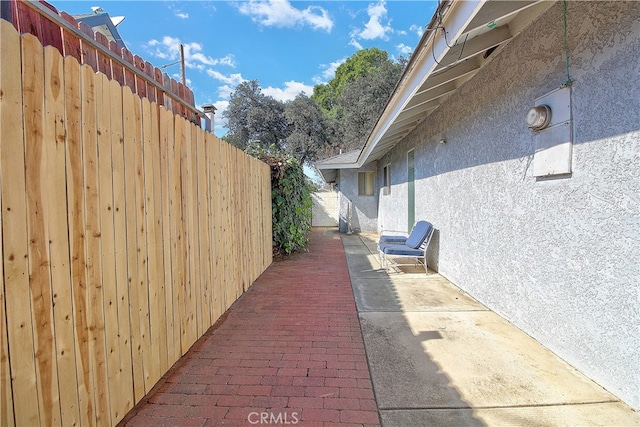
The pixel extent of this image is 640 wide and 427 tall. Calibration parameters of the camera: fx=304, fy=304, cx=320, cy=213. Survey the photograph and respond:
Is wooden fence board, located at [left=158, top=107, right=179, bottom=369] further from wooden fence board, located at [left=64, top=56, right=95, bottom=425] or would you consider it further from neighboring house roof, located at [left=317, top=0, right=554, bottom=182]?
neighboring house roof, located at [left=317, top=0, right=554, bottom=182]

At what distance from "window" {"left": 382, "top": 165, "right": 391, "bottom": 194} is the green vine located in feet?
14.1

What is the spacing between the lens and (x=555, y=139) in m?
2.89

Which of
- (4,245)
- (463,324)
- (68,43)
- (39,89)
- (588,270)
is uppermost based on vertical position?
(68,43)

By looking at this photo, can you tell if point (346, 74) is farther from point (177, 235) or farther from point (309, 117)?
point (177, 235)

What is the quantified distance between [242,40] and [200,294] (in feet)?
48.3

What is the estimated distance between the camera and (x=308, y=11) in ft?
54.3

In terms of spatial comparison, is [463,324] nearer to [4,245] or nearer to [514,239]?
[514,239]

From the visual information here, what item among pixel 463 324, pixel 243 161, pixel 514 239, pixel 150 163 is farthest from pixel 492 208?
pixel 150 163

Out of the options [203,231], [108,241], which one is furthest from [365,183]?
[108,241]

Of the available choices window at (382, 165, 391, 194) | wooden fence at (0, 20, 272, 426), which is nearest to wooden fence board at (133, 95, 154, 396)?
wooden fence at (0, 20, 272, 426)

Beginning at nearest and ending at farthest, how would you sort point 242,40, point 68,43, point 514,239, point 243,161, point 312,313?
point 68,43, point 514,239, point 312,313, point 243,161, point 242,40

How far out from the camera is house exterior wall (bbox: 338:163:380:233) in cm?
1379

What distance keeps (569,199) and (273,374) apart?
10.1 ft

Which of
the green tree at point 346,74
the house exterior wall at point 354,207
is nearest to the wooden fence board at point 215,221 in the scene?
the house exterior wall at point 354,207
